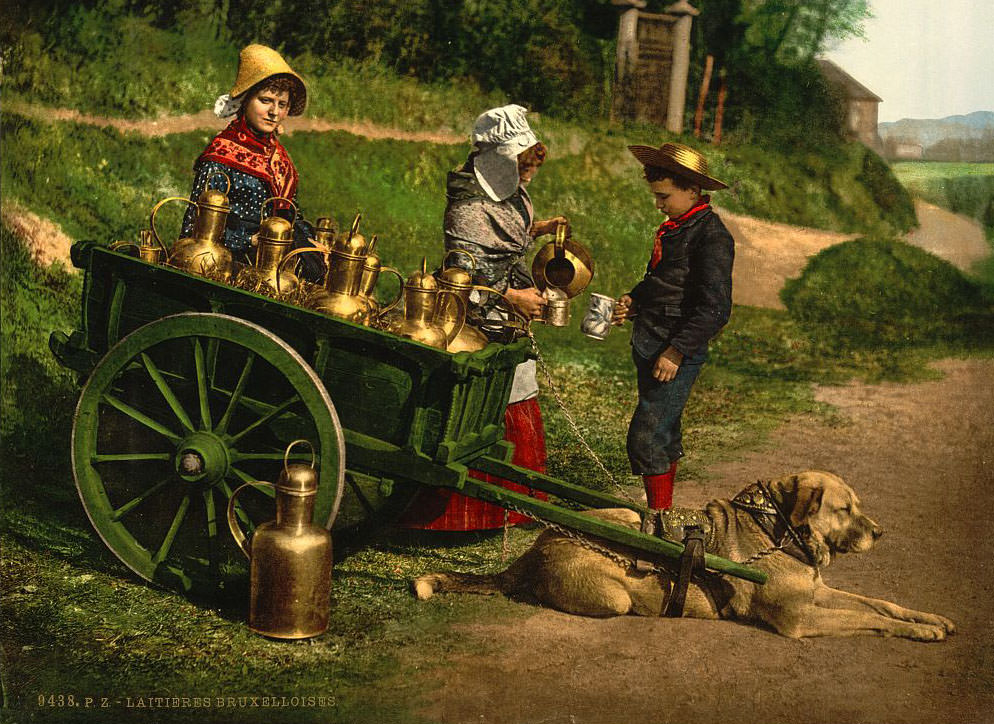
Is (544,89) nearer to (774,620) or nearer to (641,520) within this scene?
(641,520)

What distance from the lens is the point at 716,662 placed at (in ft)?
17.0

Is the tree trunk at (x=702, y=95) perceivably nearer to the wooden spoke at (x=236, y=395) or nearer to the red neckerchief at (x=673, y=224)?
the red neckerchief at (x=673, y=224)

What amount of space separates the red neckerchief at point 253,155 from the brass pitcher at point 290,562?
155cm

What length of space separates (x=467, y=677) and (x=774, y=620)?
136cm

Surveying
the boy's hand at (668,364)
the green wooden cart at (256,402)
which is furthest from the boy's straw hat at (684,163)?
the green wooden cart at (256,402)

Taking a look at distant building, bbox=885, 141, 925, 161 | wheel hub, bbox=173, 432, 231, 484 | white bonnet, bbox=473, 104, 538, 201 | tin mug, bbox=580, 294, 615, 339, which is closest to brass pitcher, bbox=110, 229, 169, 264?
wheel hub, bbox=173, 432, 231, 484

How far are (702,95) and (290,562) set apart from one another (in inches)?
144

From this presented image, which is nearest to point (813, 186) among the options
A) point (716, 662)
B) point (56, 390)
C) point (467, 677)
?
point (716, 662)

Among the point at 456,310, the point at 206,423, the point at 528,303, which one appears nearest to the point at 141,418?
the point at 206,423

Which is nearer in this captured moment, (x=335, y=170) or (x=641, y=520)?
(x=641, y=520)

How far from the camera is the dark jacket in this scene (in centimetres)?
553

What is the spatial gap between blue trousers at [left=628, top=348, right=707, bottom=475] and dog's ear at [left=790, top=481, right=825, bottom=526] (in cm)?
67

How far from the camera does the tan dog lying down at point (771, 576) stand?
209 inches

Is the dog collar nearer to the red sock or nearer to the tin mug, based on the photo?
the red sock
